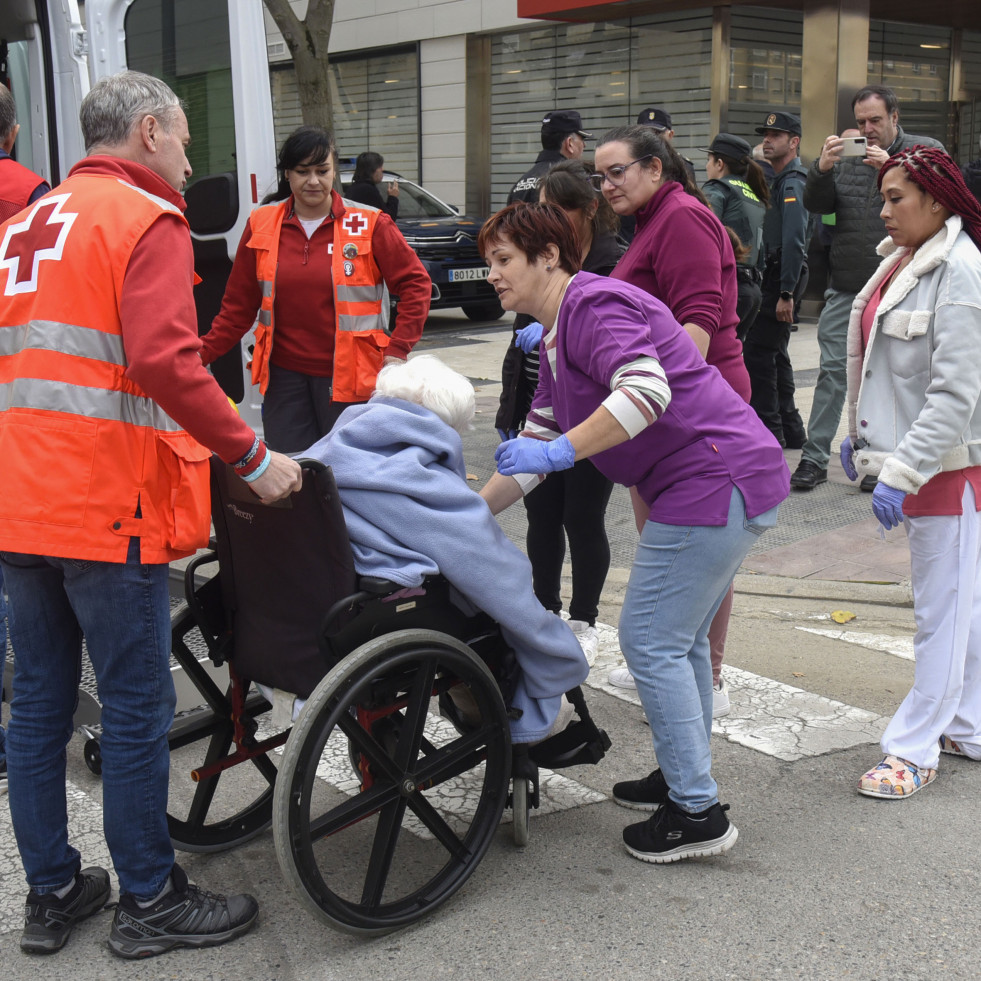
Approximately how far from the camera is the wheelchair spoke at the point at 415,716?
278 cm

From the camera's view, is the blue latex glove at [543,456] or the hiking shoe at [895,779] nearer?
the blue latex glove at [543,456]

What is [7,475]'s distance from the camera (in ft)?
8.36

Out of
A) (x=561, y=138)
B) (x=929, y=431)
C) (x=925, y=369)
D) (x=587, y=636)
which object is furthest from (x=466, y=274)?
(x=929, y=431)

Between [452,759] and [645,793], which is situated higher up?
[452,759]

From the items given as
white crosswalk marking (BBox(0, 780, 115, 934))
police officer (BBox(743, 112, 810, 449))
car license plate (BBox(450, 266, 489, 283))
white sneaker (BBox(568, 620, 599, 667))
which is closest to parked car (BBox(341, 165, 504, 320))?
car license plate (BBox(450, 266, 489, 283))

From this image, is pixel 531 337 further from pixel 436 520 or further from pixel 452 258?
pixel 452 258

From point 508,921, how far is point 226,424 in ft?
4.44

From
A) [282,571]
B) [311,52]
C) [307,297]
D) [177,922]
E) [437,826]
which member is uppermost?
[311,52]

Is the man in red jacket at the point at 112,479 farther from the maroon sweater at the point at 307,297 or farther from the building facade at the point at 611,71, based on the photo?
the building facade at the point at 611,71

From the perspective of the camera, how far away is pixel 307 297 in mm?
4812

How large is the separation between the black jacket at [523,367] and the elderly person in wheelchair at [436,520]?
139 centimetres

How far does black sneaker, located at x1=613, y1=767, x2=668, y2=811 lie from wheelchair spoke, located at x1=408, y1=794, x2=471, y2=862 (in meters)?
0.66

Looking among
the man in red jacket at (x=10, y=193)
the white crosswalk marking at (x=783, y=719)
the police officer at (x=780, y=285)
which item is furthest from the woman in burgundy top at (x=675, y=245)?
the police officer at (x=780, y=285)

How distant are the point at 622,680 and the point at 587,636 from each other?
0.26 m
